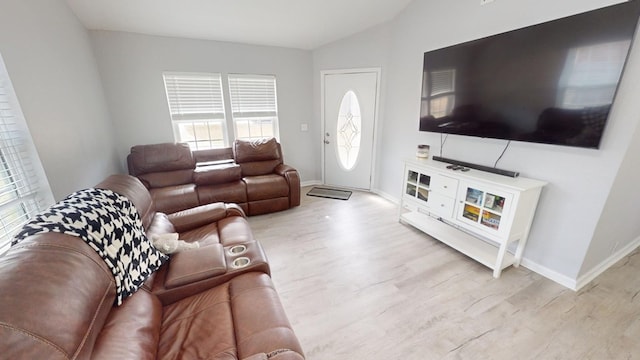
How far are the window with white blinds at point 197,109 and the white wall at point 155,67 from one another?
10 cm

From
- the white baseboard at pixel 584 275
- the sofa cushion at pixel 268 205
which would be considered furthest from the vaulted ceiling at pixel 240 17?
the white baseboard at pixel 584 275

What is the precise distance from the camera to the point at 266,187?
331 cm

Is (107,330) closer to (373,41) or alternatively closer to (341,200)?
(341,200)

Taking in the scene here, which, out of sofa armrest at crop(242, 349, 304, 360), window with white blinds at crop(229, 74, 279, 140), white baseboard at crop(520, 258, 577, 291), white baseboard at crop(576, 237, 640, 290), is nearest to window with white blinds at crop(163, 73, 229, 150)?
window with white blinds at crop(229, 74, 279, 140)

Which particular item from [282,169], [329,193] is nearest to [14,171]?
[282,169]

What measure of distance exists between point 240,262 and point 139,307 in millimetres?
527

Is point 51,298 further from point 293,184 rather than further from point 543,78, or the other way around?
point 543,78

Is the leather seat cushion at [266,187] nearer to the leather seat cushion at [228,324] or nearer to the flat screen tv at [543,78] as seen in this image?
the leather seat cushion at [228,324]

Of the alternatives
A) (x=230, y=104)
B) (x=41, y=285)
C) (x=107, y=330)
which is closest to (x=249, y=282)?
(x=107, y=330)

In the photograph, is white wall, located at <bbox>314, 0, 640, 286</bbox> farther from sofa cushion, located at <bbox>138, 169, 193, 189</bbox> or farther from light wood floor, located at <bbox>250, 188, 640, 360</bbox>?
sofa cushion, located at <bbox>138, 169, 193, 189</bbox>

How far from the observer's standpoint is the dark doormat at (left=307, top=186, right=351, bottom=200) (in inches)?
156

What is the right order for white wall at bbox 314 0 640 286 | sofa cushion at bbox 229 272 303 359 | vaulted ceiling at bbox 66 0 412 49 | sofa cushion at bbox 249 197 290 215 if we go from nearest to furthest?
sofa cushion at bbox 229 272 303 359, white wall at bbox 314 0 640 286, vaulted ceiling at bbox 66 0 412 49, sofa cushion at bbox 249 197 290 215

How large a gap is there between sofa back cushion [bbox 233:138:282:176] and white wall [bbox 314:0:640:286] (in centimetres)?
199

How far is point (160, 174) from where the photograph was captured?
3176mm
